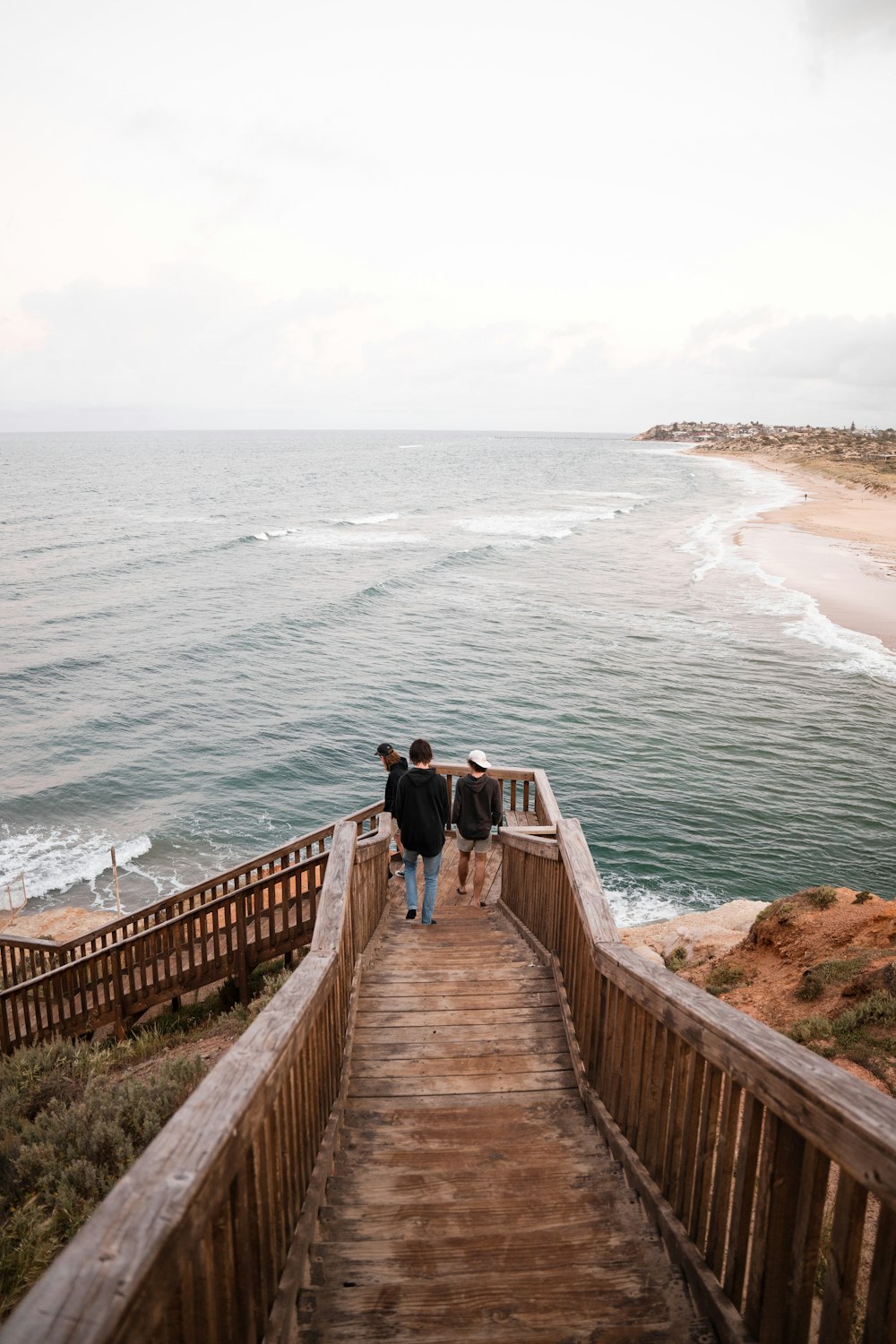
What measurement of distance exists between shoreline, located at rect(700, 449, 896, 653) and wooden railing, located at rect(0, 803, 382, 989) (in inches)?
1045

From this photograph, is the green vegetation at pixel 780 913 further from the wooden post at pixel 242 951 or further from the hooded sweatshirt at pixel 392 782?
the wooden post at pixel 242 951

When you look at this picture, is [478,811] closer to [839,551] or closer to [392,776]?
[392,776]

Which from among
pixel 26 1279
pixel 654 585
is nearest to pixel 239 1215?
pixel 26 1279

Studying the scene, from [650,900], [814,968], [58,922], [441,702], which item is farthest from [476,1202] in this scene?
[441,702]

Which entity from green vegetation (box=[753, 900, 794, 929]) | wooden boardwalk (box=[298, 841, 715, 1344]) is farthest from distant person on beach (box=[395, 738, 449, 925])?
green vegetation (box=[753, 900, 794, 929])

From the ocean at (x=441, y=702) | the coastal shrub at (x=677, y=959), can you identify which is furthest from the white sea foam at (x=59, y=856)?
the coastal shrub at (x=677, y=959)

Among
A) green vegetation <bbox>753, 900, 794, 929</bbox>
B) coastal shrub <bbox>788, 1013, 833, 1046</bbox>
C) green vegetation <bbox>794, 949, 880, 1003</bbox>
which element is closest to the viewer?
coastal shrub <bbox>788, 1013, 833, 1046</bbox>

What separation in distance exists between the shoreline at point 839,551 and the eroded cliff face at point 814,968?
22.0 metres

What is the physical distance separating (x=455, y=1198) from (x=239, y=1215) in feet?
4.73

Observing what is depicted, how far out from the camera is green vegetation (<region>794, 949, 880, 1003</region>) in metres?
8.16

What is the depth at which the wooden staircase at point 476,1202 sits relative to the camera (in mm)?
2916

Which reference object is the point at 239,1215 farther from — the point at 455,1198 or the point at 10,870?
the point at 10,870

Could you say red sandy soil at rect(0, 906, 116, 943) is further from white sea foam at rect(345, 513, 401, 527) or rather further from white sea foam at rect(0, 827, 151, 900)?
white sea foam at rect(345, 513, 401, 527)

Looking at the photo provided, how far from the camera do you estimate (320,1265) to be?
10.4 feet
